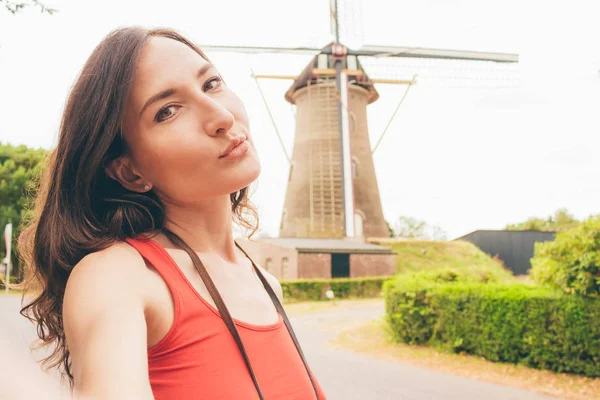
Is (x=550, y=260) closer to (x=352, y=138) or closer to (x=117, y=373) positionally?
(x=117, y=373)

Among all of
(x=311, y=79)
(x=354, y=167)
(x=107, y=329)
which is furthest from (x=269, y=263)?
(x=107, y=329)

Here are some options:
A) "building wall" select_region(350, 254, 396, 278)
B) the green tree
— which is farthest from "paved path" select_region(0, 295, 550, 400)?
the green tree

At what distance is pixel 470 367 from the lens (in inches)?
363

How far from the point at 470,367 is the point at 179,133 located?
9300 millimetres

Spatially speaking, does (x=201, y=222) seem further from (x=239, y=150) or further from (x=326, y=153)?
(x=326, y=153)

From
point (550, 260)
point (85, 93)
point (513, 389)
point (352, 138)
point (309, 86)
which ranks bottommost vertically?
point (513, 389)

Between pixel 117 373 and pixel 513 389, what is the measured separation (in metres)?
8.22

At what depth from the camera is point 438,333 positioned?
36.3 feet

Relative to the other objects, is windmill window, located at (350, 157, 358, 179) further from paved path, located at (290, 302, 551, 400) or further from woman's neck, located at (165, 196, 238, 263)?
woman's neck, located at (165, 196, 238, 263)

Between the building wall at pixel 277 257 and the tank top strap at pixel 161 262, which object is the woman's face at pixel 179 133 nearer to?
the tank top strap at pixel 161 262

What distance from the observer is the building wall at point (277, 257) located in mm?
24250

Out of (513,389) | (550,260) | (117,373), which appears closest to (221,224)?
(117,373)

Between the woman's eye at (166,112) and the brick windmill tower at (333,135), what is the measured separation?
23979 millimetres

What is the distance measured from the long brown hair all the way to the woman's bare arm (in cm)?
15
